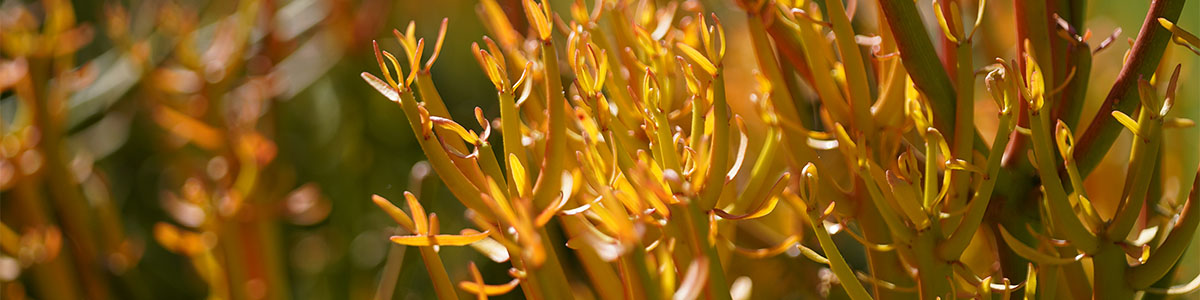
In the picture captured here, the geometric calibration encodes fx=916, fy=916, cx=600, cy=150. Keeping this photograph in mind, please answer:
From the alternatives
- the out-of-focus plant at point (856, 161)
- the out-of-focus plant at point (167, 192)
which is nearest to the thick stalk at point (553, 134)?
the out-of-focus plant at point (856, 161)

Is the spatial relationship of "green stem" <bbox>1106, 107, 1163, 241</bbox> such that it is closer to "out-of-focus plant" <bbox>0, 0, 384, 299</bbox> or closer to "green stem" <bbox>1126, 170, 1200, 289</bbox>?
"green stem" <bbox>1126, 170, 1200, 289</bbox>

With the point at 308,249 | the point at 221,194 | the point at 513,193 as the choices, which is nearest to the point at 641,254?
the point at 513,193

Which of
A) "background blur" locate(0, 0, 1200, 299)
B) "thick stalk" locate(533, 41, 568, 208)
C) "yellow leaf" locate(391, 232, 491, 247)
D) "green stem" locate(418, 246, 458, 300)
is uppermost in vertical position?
"thick stalk" locate(533, 41, 568, 208)

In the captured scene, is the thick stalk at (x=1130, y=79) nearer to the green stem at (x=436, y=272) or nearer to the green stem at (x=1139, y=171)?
the green stem at (x=1139, y=171)

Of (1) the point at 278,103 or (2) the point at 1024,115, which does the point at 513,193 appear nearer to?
(2) the point at 1024,115

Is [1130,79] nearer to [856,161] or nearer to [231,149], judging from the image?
[856,161]

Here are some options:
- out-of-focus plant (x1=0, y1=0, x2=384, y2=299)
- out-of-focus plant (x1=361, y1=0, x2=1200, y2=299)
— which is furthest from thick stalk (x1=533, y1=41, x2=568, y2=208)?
out-of-focus plant (x1=0, y1=0, x2=384, y2=299)
